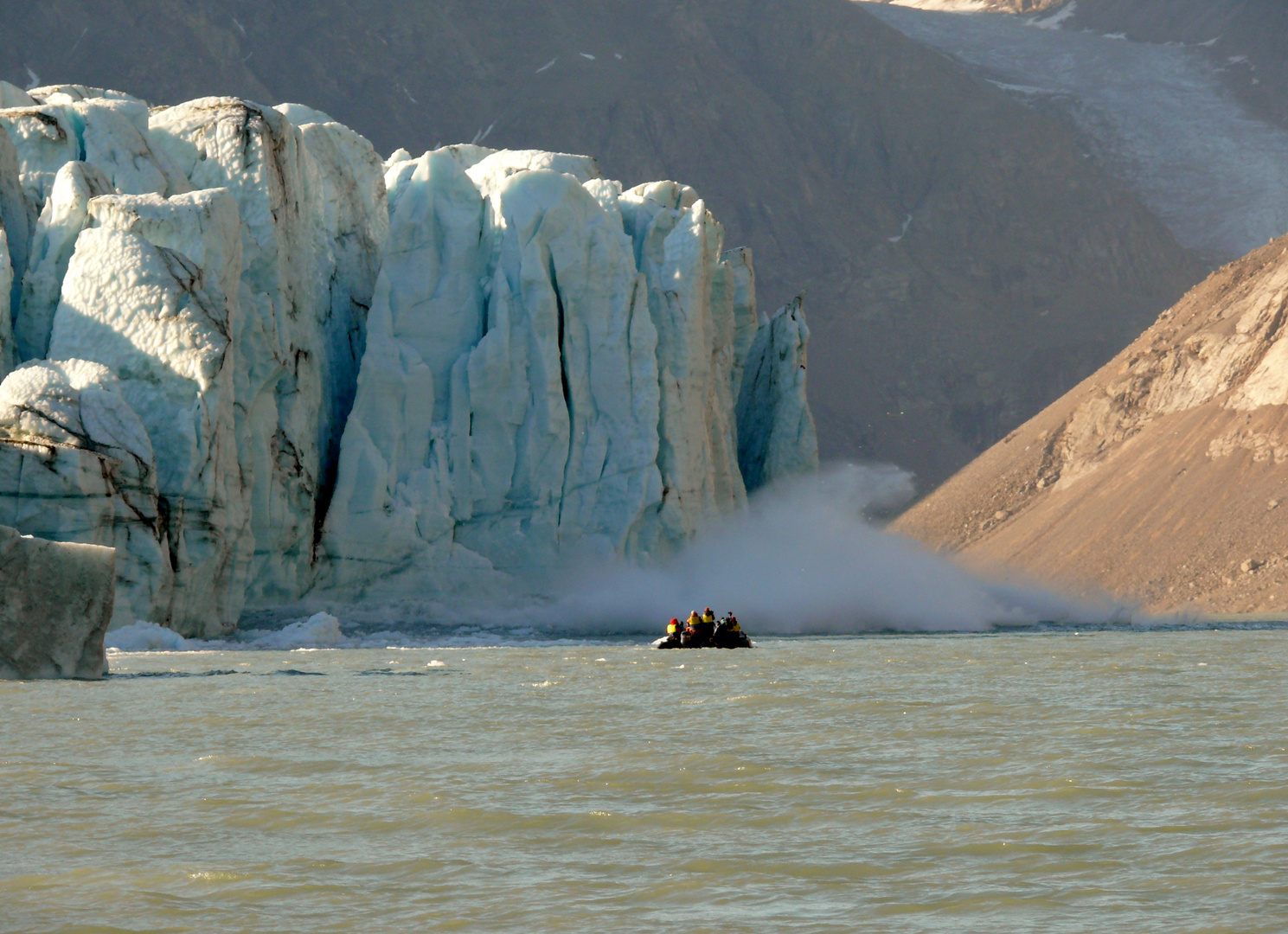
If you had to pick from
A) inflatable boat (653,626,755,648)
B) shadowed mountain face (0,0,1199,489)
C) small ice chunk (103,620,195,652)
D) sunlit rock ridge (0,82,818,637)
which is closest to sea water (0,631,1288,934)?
small ice chunk (103,620,195,652)

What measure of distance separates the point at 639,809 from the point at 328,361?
2347cm

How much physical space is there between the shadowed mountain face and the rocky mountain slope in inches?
902

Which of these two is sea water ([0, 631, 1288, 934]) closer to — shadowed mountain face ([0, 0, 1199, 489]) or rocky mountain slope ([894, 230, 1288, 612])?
rocky mountain slope ([894, 230, 1288, 612])

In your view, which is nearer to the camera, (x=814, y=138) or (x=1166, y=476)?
(x=1166, y=476)

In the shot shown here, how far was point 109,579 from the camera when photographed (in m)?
18.0

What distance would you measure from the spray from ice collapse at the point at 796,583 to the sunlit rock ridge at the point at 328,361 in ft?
2.66

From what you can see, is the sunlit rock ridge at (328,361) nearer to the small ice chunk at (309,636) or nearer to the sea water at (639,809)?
the small ice chunk at (309,636)

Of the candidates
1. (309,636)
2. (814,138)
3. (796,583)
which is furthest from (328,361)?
(814,138)

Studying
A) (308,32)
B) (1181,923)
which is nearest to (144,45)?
(308,32)

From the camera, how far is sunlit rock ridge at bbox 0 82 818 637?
26.1 metres

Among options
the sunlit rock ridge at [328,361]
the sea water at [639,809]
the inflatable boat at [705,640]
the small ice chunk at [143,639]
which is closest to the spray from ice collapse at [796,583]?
the sunlit rock ridge at [328,361]

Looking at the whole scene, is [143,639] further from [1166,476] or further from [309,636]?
[1166,476]

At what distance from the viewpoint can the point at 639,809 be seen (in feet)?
33.5

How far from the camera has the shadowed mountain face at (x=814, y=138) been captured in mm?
86875
